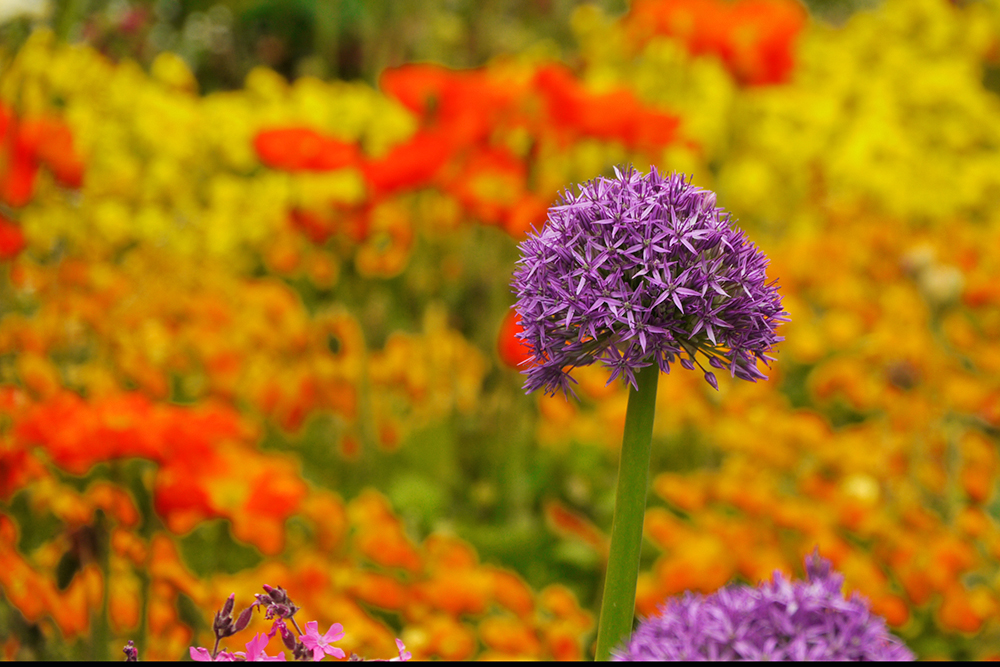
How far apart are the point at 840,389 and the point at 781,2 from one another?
1340 mm

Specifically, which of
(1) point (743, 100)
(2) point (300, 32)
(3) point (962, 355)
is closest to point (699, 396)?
(3) point (962, 355)

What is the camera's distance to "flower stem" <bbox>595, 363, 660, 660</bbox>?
2.11 feet

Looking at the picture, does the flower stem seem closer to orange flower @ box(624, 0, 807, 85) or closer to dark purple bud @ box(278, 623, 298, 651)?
dark purple bud @ box(278, 623, 298, 651)

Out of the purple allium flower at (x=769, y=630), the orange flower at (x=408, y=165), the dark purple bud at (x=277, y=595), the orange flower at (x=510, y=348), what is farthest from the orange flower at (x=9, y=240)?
the purple allium flower at (x=769, y=630)

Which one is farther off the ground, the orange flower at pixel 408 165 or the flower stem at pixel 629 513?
the orange flower at pixel 408 165

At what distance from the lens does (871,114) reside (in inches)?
170

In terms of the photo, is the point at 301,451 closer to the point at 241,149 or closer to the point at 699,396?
the point at 699,396

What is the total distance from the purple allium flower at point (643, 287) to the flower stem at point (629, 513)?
0.02 m

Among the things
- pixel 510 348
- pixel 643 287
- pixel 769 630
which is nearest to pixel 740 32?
pixel 510 348

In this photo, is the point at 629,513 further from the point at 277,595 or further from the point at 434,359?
the point at 434,359

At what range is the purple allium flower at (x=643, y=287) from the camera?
2.06ft

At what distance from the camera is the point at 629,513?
647mm

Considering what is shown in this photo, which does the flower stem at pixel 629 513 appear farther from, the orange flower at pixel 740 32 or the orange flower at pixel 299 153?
the orange flower at pixel 740 32

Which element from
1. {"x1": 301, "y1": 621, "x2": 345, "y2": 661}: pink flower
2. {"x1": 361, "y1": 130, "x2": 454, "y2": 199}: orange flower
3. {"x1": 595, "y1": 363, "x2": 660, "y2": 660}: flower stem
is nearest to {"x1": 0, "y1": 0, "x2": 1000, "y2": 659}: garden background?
{"x1": 361, "y1": 130, "x2": 454, "y2": 199}: orange flower
